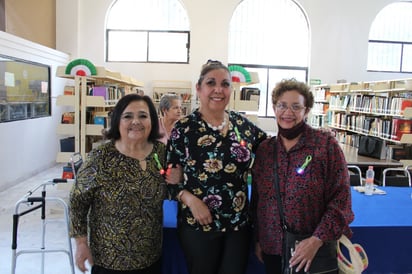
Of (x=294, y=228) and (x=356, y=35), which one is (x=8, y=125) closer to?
(x=294, y=228)

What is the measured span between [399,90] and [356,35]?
413 centimetres

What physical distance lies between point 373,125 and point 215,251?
6.09 meters

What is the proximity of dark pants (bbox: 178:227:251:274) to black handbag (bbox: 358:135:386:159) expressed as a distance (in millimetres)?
5057

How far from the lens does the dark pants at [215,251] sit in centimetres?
155

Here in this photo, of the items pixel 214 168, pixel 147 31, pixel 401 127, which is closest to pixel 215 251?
pixel 214 168

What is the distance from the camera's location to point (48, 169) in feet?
24.3

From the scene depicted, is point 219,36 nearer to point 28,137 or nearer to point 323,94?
point 323,94

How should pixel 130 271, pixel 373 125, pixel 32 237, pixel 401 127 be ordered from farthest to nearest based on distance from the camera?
pixel 373 125
pixel 401 127
pixel 32 237
pixel 130 271

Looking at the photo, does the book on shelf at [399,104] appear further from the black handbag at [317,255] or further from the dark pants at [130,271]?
the dark pants at [130,271]

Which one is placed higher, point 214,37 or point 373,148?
point 214,37

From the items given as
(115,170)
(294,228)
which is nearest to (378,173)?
(294,228)

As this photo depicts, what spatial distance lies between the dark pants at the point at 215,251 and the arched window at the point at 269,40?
26.6 ft

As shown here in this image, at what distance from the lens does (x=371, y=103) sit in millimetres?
6844

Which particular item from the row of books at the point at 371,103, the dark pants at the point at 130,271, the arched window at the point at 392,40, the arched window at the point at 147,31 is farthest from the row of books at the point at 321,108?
the dark pants at the point at 130,271
